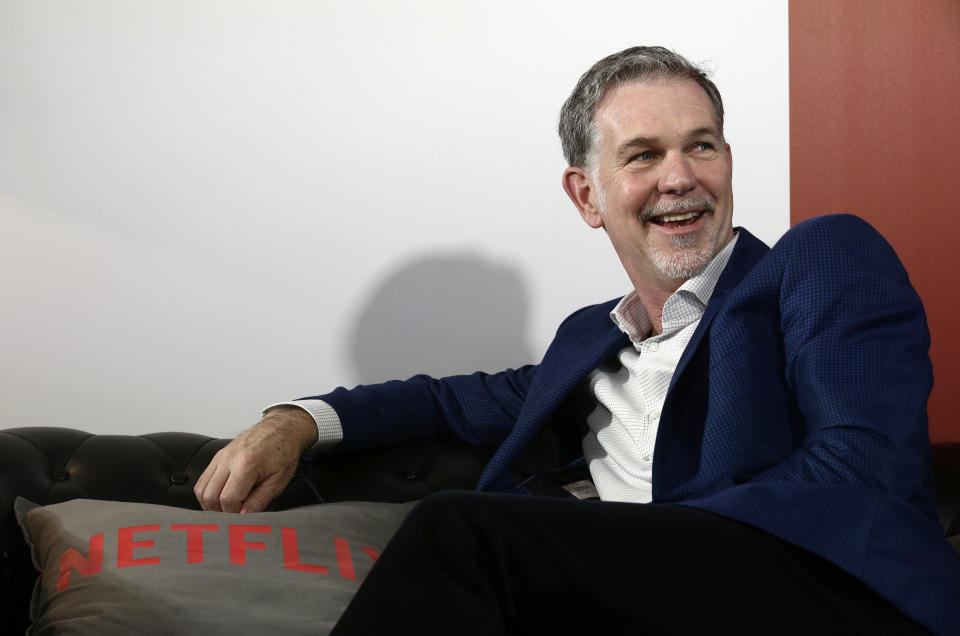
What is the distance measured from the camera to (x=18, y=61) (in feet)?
7.61

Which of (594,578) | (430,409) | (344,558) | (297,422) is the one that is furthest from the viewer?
(430,409)

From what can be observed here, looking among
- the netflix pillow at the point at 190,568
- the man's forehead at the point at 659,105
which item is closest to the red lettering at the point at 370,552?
the netflix pillow at the point at 190,568

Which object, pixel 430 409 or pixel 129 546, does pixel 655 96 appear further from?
pixel 129 546

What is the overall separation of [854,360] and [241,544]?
93cm

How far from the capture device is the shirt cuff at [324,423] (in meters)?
1.93

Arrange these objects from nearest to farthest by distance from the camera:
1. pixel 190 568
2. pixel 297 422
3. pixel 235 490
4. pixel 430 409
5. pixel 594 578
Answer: pixel 594 578 → pixel 190 568 → pixel 235 490 → pixel 297 422 → pixel 430 409

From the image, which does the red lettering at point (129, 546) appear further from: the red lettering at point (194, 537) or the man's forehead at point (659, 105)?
the man's forehead at point (659, 105)

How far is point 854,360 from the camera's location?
1.34 metres

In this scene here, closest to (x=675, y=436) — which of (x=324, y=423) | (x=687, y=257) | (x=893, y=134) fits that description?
(x=687, y=257)

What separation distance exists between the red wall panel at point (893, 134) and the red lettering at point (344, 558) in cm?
137

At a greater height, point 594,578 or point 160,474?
point 594,578

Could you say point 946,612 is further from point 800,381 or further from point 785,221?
point 785,221

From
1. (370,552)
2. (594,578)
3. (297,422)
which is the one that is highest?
(594,578)

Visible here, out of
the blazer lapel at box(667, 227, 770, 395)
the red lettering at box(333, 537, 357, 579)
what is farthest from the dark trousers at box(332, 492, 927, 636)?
the red lettering at box(333, 537, 357, 579)
